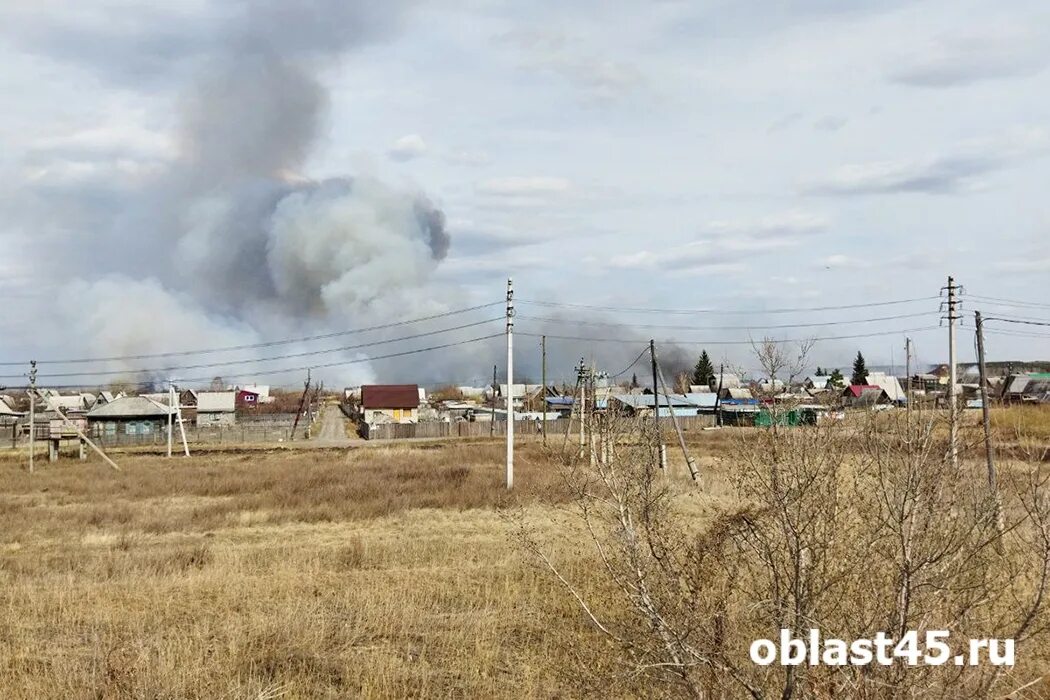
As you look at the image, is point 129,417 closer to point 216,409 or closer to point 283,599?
point 216,409

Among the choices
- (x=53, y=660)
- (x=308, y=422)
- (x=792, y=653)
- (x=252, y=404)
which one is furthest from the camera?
(x=252, y=404)

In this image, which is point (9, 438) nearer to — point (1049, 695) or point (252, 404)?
point (252, 404)

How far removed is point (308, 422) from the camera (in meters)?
64.2

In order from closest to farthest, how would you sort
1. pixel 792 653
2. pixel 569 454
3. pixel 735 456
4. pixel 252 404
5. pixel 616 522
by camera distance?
pixel 792 653 < pixel 735 456 < pixel 616 522 < pixel 569 454 < pixel 252 404

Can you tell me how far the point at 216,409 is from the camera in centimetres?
7494

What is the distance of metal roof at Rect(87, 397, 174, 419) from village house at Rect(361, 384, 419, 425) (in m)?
21.1

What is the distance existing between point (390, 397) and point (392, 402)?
820 mm

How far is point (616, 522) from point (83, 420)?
56344 mm

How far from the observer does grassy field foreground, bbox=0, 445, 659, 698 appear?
704 centimetres

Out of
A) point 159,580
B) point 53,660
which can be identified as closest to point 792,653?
point 53,660

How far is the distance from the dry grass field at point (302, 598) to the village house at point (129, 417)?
36.2 meters

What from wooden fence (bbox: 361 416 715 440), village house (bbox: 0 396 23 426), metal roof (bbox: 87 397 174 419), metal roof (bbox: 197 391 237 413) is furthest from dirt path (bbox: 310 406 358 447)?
village house (bbox: 0 396 23 426)

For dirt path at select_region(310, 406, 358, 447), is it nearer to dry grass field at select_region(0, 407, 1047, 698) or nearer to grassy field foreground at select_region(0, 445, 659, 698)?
dry grass field at select_region(0, 407, 1047, 698)

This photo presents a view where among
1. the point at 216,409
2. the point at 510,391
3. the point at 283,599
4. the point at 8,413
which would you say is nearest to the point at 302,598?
the point at 283,599
